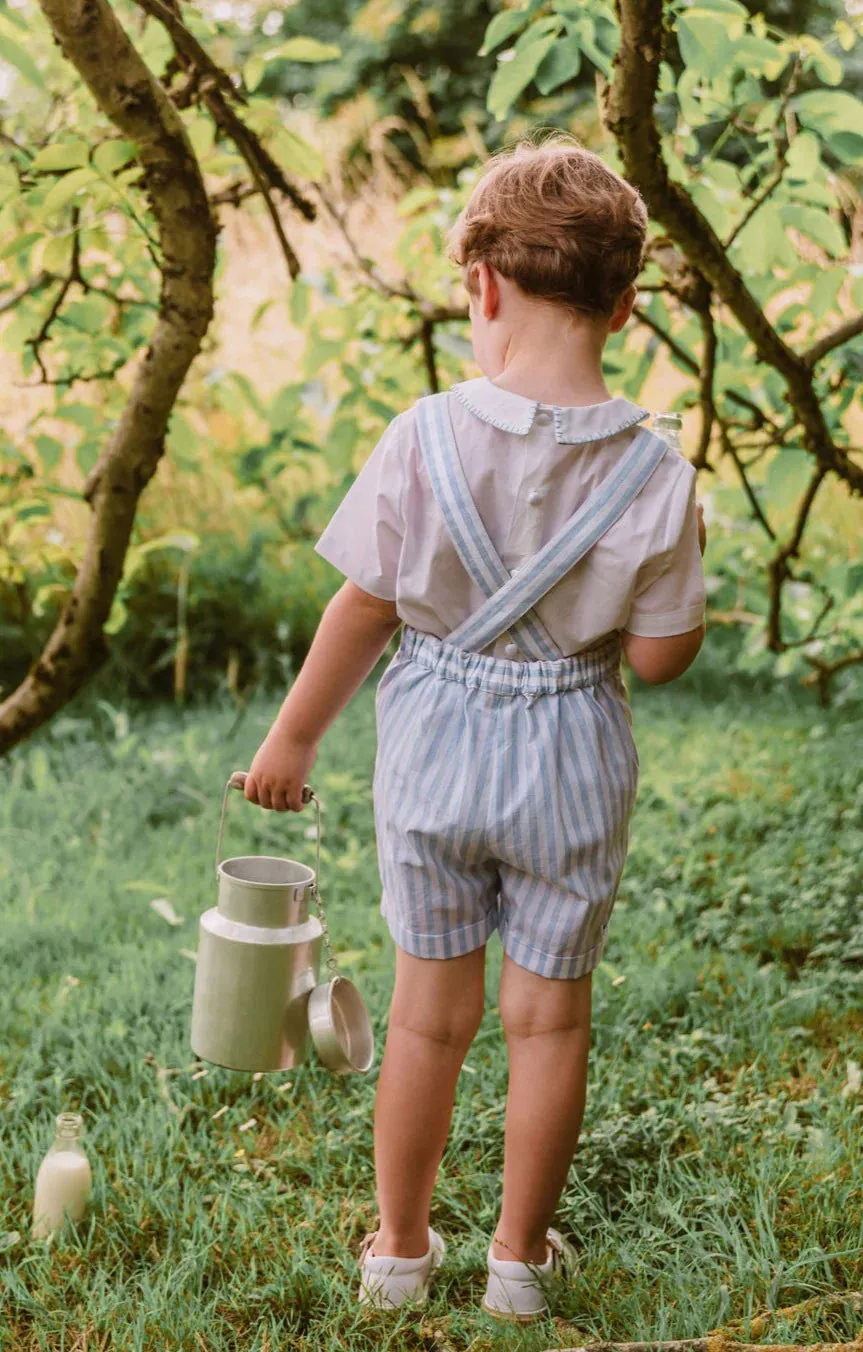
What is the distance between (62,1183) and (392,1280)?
46 cm

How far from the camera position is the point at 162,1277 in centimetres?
164

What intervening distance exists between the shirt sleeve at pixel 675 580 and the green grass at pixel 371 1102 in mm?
791

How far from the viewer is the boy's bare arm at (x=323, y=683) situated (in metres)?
1.56

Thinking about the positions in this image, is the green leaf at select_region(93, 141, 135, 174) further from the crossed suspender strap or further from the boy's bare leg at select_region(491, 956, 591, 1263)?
the boy's bare leg at select_region(491, 956, 591, 1263)

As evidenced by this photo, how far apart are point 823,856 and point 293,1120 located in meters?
1.54

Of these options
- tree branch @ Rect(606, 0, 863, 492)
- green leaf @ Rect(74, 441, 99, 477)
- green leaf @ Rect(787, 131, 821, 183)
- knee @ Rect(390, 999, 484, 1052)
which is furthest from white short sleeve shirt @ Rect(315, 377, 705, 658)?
green leaf @ Rect(74, 441, 99, 477)

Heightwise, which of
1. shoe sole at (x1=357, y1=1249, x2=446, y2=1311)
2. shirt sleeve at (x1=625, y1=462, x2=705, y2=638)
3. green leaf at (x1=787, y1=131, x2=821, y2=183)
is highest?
green leaf at (x1=787, y1=131, x2=821, y2=183)

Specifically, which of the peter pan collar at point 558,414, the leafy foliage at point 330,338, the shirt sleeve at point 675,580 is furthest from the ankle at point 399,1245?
the leafy foliage at point 330,338

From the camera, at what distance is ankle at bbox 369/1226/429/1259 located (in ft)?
5.38

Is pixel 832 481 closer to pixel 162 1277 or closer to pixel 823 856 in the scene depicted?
pixel 823 856

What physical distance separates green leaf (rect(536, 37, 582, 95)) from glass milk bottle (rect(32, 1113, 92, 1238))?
5.59 ft

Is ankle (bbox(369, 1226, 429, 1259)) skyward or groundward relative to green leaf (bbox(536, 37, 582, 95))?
groundward

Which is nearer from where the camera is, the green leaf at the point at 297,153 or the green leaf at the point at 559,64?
the green leaf at the point at 559,64

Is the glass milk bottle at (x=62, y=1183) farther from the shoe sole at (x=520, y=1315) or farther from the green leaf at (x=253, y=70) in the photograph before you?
the green leaf at (x=253, y=70)
